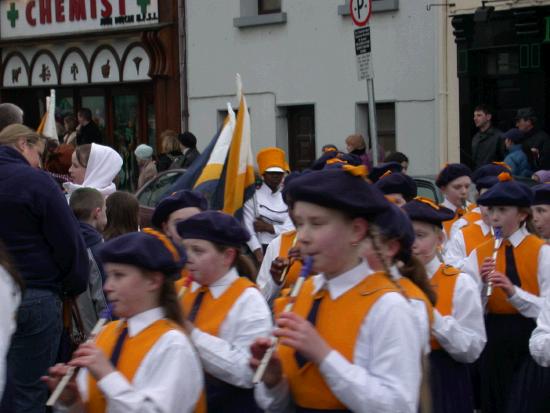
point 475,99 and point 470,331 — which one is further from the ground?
point 475,99

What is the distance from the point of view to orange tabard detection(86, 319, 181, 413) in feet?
15.0

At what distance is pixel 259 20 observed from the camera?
21094mm

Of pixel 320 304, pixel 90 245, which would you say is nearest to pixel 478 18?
pixel 90 245

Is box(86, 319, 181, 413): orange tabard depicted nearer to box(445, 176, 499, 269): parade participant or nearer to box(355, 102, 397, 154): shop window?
box(445, 176, 499, 269): parade participant

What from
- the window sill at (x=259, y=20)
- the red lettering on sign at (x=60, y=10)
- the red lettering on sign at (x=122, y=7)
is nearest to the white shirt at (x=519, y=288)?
the window sill at (x=259, y=20)

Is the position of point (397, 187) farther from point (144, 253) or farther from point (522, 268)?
point (144, 253)

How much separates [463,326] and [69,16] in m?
20.0

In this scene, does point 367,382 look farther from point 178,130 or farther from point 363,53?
point 178,130

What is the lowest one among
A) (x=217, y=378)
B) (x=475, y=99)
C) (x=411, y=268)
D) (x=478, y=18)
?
(x=217, y=378)

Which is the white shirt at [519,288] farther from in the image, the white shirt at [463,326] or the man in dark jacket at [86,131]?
the man in dark jacket at [86,131]

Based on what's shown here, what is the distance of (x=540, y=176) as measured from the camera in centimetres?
1192

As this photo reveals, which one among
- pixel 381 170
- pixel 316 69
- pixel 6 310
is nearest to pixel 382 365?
pixel 6 310

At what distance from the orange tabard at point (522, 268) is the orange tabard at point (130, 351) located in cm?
357

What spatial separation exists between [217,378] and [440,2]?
1365 centimetres
